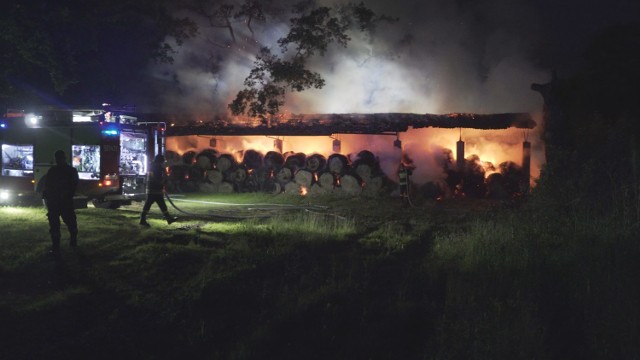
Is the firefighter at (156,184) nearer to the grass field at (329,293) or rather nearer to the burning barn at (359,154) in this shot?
the grass field at (329,293)

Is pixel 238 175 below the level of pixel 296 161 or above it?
below

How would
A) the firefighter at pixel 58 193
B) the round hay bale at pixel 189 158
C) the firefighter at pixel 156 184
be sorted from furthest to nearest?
the round hay bale at pixel 189 158
the firefighter at pixel 156 184
the firefighter at pixel 58 193

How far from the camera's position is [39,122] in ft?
48.4

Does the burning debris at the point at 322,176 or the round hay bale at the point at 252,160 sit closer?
the burning debris at the point at 322,176

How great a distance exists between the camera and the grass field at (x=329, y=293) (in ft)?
16.5

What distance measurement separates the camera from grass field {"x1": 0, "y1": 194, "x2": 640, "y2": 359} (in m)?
5.04

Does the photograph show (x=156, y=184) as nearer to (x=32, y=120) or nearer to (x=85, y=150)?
(x=85, y=150)

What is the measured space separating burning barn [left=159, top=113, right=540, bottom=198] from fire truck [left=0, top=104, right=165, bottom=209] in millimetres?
7058

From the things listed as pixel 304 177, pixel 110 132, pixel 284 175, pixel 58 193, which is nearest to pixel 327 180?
pixel 304 177

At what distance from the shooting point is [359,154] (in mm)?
21016

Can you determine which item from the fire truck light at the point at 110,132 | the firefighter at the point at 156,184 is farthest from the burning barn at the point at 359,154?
the firefighter at the point at 156,184

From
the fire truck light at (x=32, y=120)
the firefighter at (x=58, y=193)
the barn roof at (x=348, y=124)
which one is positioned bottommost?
the firefighter at (x=58, y=193)

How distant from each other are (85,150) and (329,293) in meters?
10.5

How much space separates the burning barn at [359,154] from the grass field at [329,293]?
9.71m
